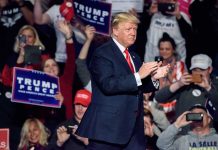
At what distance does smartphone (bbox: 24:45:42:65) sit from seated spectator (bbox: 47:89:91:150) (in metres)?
0.94

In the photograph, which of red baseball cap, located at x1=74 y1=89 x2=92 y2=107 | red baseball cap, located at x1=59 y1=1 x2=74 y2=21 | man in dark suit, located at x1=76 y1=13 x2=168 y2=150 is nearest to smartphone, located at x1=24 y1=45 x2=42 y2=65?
red baseball cap, located at x1=59 y1=1 x2=74 y2=21

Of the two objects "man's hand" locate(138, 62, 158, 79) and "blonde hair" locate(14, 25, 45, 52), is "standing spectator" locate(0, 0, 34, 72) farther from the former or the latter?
"man's hand" locate(138, 62, 158, 79)

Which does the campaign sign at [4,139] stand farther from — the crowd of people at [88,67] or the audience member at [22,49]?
the audience member at [22,49]

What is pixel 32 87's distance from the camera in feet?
27.4

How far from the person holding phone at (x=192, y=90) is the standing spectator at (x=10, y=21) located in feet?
7.68

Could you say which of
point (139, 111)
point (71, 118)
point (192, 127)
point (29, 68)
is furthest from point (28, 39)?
point (139, 111)

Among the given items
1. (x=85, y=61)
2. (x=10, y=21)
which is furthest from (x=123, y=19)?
(x=10, y=21)

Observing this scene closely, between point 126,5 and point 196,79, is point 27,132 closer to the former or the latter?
point 196,79

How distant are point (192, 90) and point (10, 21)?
2780 millimetres

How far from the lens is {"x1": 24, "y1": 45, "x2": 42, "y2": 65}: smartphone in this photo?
8.60 m

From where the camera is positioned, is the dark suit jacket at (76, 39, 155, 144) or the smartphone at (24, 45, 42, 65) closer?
the dark suit jacket at (76, 39, 155, 144)

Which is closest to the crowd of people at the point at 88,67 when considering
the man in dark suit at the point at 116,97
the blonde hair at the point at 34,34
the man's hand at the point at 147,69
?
the blonde hair at the point at 34,34

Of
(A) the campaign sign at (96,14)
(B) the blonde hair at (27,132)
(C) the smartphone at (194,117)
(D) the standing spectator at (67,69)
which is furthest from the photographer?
(A) the campaign sign at (96,14)

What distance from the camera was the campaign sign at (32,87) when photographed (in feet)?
27.3
